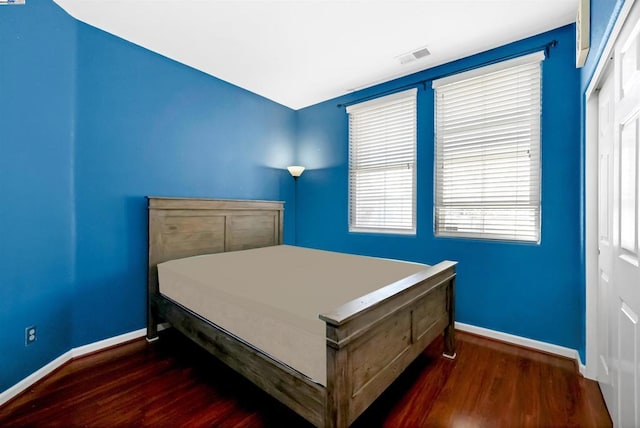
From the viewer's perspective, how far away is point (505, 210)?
8.56ft

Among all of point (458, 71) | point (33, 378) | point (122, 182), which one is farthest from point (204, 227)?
point (458, 71)

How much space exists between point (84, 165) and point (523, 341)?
394 centimetres

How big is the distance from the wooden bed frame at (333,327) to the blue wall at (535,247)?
0.64 m

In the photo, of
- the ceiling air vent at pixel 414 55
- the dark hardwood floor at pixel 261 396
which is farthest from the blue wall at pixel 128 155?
the ceiling air vent at pixel 414 55

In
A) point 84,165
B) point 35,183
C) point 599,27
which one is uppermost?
point 599,27

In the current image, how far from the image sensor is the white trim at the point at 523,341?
2.28m

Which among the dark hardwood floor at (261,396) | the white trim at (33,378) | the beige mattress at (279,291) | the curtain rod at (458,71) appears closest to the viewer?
the beige mattress at (279,291)

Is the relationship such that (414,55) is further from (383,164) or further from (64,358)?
(64,358)

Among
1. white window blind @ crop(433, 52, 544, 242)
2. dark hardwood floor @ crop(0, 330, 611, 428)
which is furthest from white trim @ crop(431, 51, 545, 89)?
dark hardwood floor @ crop(0, 330, 611, 428)

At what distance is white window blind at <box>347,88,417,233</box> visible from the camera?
10.5ft

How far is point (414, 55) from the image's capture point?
2.75 m

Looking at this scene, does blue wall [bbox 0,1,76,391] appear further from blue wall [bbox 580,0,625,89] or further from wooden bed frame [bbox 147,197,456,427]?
blue wall [bbox 580,0,625,89]

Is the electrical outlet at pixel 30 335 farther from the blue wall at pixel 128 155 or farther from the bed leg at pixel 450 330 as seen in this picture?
the bed leg at pixel 450 330

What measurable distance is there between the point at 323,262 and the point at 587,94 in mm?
2218
